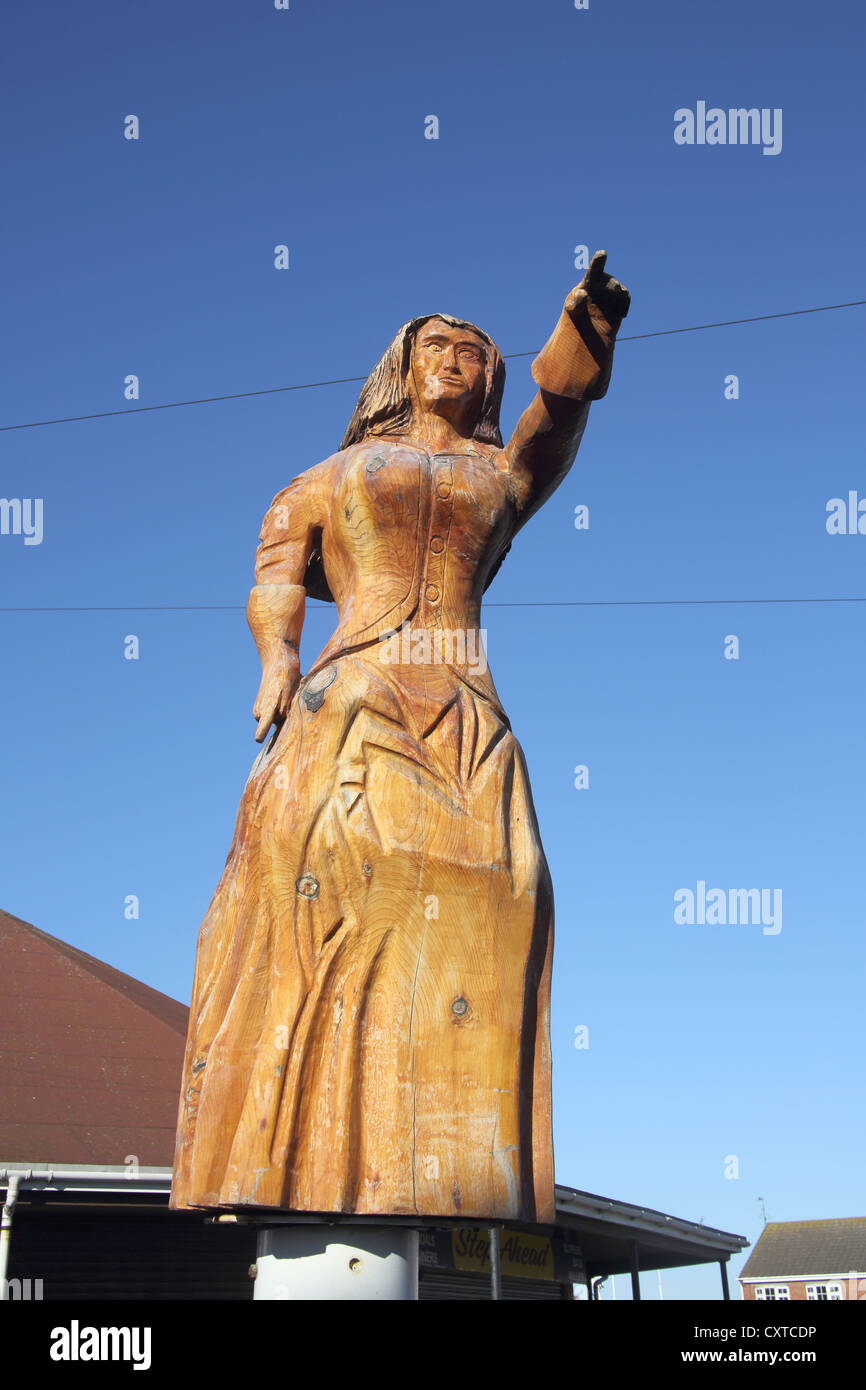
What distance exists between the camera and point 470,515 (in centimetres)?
553

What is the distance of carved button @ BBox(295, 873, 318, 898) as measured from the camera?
4914 millimetres

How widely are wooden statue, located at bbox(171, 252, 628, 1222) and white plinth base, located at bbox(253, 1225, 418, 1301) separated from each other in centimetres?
19

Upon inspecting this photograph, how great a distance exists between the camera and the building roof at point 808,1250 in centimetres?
4622

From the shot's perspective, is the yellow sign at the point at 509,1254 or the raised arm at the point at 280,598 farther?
the yellow sign at the point at 509,1254

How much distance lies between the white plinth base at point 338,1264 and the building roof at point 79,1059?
8949 mm

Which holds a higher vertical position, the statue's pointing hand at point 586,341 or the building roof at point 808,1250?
the statue's pointing hand at point 586,341

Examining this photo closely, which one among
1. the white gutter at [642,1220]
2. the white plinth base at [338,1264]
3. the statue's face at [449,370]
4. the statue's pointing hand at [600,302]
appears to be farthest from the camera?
the white gutter at [642,1220]

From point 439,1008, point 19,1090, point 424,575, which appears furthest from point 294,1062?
point 19,1090

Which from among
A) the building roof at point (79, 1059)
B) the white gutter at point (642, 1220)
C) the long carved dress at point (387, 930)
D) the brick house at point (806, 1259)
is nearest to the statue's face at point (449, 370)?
the long carved dress at point (387, 930)

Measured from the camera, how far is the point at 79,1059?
15828mm

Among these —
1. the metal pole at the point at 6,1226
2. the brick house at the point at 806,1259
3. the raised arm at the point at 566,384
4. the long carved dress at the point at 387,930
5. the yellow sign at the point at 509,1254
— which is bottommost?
the brick house at the point at 806,1259

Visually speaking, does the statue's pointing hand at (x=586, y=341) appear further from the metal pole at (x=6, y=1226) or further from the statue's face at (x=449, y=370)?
the metal pole at (x=6, y=1226)

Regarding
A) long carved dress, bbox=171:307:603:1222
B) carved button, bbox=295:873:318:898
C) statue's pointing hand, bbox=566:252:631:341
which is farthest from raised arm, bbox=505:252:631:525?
carved button, bbox=295:873:318:898

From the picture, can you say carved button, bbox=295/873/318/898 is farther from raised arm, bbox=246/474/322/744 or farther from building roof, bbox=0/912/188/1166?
building roof, bbox=0/912/188/1166
